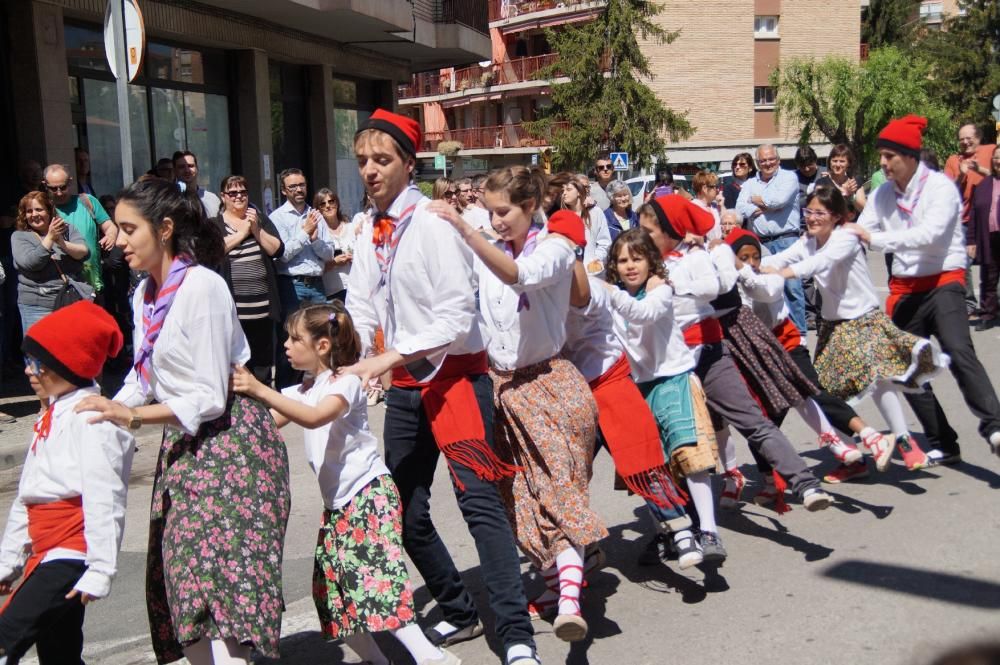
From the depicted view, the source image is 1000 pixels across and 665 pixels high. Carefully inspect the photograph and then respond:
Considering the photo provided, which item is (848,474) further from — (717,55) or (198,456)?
(717,55)

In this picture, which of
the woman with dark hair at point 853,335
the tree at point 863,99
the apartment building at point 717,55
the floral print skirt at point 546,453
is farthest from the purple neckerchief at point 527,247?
the apartment building at point 717,55

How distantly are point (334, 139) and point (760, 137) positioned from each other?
39.6 meters

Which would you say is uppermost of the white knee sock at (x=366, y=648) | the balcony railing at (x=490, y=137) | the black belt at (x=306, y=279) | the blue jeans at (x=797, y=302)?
the balcony railing at (x=490, y=137)

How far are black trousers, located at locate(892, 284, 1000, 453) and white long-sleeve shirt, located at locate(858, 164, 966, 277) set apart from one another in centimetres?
17

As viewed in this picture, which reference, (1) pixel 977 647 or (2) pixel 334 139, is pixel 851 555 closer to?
(1) pixel 977 647

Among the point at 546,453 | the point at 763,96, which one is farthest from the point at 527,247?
the point at 763,96

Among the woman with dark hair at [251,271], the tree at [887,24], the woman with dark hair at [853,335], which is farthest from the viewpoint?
the tree at [887,24]

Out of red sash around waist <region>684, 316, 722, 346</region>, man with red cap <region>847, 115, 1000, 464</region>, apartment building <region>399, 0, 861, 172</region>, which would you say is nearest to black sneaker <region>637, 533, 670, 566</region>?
red sash around waist <region>684, 316, 722, 346</region>

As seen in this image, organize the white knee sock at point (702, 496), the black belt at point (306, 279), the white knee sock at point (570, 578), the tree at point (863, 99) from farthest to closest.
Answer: the tree at point (863, 99) → the black belt at point (306, 279) → the white knee sock at point (702, 496) → the white knee sock at point (570, 578)

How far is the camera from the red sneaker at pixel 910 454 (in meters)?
6.34

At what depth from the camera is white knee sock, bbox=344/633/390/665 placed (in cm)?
408

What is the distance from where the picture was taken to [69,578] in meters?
3.50

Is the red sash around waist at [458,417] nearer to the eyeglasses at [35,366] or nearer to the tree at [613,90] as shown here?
the eyeglasses at [35,366]

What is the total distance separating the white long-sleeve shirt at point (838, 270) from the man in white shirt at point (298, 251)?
4.81 m
